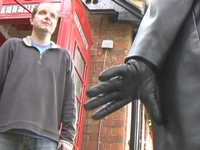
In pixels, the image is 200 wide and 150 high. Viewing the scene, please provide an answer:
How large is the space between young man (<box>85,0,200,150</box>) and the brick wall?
9.47 ft

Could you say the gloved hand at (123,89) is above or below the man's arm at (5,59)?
below

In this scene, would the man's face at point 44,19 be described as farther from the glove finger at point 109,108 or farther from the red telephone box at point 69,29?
the glove finger at point 109,108

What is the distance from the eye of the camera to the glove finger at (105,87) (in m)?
0.97

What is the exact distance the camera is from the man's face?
2217 millimetres

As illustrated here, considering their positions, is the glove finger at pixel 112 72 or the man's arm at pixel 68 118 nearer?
the glove finger at pixel 112 72

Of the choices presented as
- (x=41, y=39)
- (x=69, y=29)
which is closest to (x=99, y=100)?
(x=41, y=39)

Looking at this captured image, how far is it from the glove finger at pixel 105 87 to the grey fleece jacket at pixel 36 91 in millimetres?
969

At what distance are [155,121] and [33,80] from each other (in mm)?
1078

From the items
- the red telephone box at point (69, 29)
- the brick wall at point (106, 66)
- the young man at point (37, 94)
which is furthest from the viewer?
the brick wall at point (106, 66)

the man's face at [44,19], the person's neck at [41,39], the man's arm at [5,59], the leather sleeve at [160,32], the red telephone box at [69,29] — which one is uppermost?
the red telephone box at [69,29]

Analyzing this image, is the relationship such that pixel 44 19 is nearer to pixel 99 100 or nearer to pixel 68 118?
pixel 68 118

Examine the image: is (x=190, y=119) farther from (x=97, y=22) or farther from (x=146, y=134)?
(x=146, y=134)

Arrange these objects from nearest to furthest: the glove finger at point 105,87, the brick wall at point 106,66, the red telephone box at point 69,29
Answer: the glove finger at point 105,87, the red telephone box at point 69,29, the brick wall at point 106,66

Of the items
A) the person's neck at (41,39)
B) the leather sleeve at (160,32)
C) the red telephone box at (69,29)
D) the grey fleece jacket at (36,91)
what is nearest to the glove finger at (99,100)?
the leather sleeve at (160,32)
